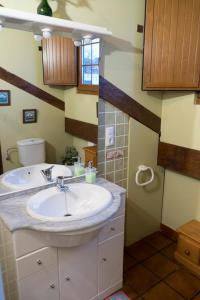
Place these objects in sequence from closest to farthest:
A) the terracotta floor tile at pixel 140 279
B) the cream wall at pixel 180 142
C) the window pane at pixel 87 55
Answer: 1. the window pane at pixel 87 55
2. the terracotta floor tile at pixel 140 279
3. the cream wall at pixel 180 142

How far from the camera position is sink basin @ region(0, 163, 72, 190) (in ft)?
5.14

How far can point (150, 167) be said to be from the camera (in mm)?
2250

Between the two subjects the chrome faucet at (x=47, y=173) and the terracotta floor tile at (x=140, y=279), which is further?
the terracotta floor tile at (x=140, y=279)

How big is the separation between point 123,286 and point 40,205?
1.04m

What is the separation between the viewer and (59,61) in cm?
164

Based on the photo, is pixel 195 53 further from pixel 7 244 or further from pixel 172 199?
pixel 7 244

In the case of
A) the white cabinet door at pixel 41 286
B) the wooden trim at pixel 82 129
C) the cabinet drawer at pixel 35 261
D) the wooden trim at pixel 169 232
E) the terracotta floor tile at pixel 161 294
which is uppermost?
the wooden trim at pixel 82 129

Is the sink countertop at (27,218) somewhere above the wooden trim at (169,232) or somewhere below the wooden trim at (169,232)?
above

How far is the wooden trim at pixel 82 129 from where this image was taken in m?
1.74

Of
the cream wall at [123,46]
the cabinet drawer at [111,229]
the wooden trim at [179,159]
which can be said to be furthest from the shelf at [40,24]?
the cabinet drawer at [111,229]

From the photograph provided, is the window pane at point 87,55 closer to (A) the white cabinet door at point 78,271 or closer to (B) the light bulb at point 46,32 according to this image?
(B) the light bulb at point 46,32

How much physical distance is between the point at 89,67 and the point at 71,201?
955 millimetres

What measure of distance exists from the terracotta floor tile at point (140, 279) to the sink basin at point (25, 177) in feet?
3.49

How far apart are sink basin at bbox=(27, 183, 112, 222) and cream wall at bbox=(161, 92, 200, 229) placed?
2.99 feet
